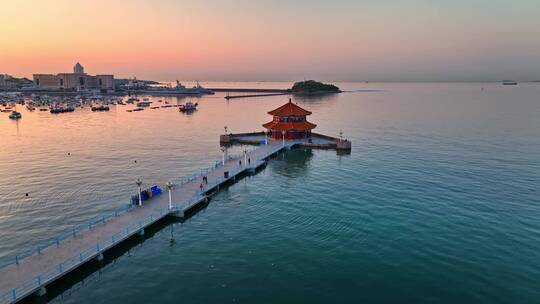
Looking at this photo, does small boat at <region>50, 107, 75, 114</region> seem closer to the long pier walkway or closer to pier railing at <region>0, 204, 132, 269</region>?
the long pier walkway

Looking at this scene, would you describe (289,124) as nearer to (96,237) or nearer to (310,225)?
(310,225)

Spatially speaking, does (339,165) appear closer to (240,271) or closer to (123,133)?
(240,271)

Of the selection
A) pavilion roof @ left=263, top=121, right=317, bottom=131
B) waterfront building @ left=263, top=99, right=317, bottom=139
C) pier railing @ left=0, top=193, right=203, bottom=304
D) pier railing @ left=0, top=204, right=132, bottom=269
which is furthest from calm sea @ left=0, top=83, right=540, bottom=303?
waterfront building @ left=263, top=99, right=317, bottom=139

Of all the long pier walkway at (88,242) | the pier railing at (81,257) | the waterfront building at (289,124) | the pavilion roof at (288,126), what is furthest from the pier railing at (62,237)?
the waterfront building at (289,124)

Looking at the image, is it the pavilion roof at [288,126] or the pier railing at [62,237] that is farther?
the pavilion roof at [288,126]

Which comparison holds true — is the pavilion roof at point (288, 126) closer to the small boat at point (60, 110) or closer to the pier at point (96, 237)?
the pier at point (96, 237)

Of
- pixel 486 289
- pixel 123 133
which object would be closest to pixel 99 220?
pixel 486 289
